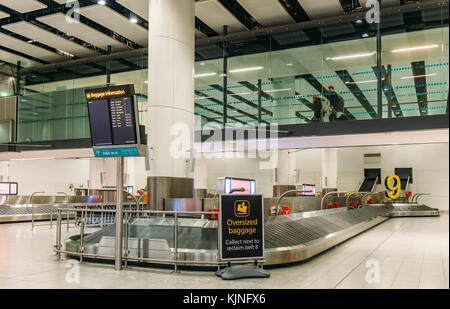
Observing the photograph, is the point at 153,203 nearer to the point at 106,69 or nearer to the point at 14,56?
the point at 106,69

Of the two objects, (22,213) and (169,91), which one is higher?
(169,91)

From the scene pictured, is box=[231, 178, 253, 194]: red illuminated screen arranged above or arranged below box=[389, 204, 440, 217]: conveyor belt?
above

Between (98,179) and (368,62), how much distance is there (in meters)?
19.7

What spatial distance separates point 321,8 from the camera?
48.2 ft

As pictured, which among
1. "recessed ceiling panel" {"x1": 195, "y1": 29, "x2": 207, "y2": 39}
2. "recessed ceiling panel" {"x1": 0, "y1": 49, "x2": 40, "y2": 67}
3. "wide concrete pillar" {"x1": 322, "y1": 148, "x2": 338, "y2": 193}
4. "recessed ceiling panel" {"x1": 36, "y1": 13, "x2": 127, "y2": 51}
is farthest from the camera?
"wide concrete pillar" {"x1": 322, "y1": 148, "x2": 338, "y2": 193}

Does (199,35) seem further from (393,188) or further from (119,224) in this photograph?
(119,224)

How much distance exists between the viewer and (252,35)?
53.4ft

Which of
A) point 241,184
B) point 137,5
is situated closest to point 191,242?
point 241,184

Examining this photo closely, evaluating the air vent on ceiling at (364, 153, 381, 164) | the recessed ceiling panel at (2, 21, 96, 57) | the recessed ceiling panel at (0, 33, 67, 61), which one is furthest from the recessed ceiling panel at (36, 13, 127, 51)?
the air vent on ceiling at (364, 153, 381, 164)

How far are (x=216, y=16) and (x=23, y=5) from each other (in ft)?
22.6

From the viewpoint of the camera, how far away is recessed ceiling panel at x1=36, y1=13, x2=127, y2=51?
1540cm

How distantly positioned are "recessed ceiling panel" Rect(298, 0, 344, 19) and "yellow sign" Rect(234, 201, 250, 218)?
10.6 m

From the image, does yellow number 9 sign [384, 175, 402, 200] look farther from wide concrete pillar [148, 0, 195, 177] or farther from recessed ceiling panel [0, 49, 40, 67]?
recessed ceiling panel [0, 49, 40, 67]

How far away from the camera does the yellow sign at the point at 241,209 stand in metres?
5.73
